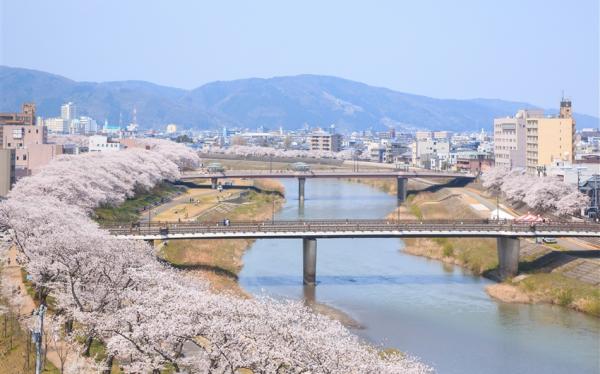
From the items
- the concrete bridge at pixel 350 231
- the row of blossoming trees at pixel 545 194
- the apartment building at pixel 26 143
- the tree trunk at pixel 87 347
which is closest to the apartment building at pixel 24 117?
the apartment building at pixel 26 143

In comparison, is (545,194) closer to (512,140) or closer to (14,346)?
(512,140)

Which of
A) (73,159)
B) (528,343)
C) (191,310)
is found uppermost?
(73,159)

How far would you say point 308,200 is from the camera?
236 ft

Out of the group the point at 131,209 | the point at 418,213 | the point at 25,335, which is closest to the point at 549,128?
the point at 418,213

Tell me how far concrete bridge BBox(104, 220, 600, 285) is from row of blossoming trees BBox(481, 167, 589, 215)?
10.5 m

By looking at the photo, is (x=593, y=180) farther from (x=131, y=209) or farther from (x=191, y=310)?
(x=191, y=310)

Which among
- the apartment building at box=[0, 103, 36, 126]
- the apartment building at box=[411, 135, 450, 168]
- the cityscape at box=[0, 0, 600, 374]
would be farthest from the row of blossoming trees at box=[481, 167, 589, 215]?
the apartment building at box=[0, 103, 36, 126]

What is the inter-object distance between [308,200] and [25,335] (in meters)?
51.7

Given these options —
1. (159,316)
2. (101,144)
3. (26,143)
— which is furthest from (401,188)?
(159,316)

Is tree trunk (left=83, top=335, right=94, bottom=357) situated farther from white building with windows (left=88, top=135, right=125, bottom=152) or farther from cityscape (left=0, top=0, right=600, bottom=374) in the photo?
white building with windows (left=88, top=135, right=125, bottom=152)

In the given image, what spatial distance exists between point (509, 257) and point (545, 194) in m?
15.4

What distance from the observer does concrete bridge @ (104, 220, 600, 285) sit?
108 ft

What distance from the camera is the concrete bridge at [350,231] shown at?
33.0 meters

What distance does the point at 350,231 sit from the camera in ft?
111
